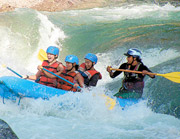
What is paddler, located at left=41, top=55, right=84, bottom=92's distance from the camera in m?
5.32

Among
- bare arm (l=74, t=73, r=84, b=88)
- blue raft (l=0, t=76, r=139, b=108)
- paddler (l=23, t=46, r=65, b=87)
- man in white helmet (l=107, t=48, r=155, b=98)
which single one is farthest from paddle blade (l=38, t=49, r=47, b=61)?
man in white helmet (l=107, t=48, r=155, b=98)

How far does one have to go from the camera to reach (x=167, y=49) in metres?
8.05

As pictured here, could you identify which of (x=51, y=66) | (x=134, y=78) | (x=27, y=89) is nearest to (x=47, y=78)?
(x=51, y=66)

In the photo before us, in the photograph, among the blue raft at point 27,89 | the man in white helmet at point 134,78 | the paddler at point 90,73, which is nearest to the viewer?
the blue raft at point 27,89

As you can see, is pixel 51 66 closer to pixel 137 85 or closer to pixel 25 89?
pixel 25 89

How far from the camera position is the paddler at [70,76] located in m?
5.32

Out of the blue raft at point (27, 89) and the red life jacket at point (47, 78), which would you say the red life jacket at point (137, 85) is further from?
the red life jacket at point (47, 78)

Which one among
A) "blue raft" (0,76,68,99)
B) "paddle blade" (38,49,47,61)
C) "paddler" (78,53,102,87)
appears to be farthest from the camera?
Answer: "paddle blade" (38,49,47,61)

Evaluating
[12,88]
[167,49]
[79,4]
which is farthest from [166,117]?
[79,4]

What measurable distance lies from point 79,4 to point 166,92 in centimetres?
1122

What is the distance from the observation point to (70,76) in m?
5.39

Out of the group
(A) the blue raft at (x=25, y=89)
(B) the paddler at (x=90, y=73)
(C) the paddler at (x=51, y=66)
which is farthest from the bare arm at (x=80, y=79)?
(A) the blue raft at (x=25, y=89)

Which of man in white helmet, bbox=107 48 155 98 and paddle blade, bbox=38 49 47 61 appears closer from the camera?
man in white helmet, bbox=107 48 155 98

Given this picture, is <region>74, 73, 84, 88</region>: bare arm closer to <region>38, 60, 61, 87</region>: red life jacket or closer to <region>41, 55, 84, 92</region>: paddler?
<region>41, 55, 84, 92</region>: paddler
